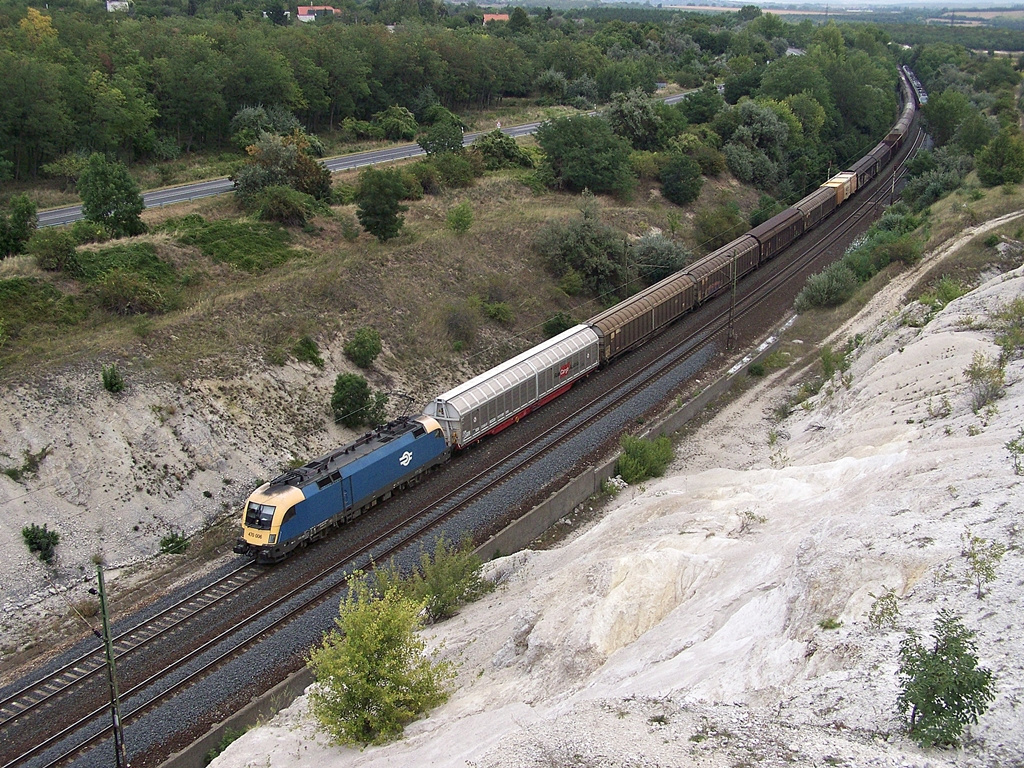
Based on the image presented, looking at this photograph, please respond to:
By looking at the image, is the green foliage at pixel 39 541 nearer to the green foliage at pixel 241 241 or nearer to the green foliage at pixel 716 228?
the green foliage at pixel 241 241

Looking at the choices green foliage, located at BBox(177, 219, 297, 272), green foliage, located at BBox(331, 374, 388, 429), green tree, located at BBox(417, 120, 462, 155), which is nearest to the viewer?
green foliage, located at BBox(331, 374, 388, 429)

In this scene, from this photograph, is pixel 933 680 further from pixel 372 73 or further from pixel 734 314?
pixel 372 73

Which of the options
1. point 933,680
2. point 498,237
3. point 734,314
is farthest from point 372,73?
point 933,680

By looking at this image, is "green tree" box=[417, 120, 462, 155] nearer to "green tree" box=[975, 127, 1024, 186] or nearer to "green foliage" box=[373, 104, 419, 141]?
"green foliage" box=[373, 104, 419, 141]

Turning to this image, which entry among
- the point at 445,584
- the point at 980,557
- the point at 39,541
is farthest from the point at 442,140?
the point at 980,557

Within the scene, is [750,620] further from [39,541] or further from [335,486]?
[39,541]

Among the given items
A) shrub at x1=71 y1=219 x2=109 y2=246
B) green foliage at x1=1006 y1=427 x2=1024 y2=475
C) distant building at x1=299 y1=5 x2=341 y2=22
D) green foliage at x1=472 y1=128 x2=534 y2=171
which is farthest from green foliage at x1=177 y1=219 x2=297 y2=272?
distant building at x1=299 y1=5 x2=341 y2=22
